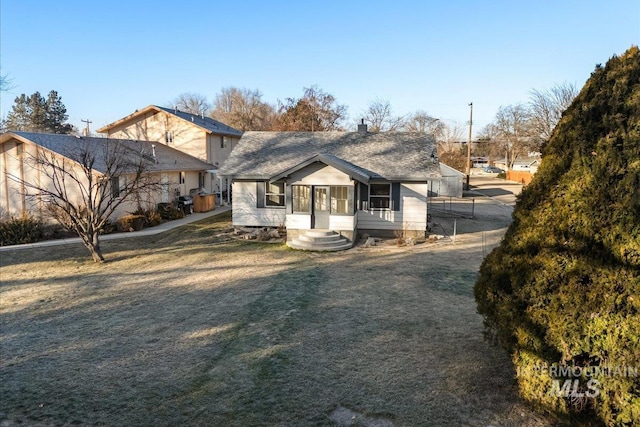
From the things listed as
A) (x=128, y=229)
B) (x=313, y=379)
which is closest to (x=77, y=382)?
(x=313, y=379)

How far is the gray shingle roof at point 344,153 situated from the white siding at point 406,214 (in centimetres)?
61

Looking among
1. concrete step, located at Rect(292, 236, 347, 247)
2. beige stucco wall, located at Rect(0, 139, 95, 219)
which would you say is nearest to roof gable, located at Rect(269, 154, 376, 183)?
concrete step, located at Rect(292, 236, 347, 247)

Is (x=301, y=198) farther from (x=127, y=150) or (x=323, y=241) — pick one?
(x=127, y=150)

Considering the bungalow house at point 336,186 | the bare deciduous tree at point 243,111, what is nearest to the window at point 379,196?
the bungalow house at point 336,186

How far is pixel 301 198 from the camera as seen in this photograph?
16.5 meters

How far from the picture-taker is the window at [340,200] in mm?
16172

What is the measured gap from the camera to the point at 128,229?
786 inches

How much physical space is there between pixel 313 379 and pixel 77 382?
3.52 m

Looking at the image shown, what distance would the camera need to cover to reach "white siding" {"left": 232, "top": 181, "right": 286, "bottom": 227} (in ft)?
60.5

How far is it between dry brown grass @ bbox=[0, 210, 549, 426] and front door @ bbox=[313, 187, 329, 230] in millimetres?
3179

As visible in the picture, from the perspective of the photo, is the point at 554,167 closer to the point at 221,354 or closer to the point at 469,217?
the point at 221,354

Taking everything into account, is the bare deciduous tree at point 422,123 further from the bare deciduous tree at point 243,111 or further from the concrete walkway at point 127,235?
the concrete walkway at point 127,235

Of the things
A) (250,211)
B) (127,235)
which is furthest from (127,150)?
(250,211)

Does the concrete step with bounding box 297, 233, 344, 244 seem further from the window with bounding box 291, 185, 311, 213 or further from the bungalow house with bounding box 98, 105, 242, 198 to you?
the bungalow house with bounding box 98, 105, 242, 198
